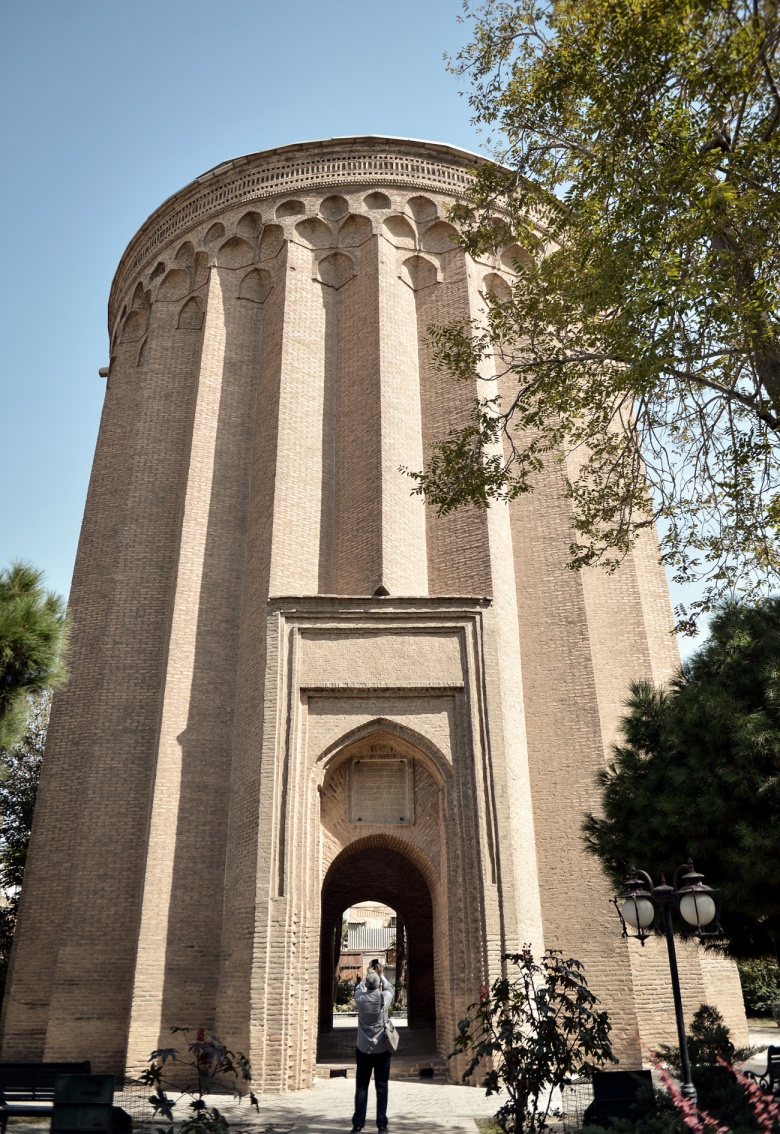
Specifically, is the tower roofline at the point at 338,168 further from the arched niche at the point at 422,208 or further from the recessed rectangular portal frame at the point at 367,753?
the recessed rectangular portal frame at the point at 367,753

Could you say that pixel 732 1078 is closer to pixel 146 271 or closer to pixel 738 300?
pixel 738 300

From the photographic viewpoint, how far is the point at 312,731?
11250 millimetres

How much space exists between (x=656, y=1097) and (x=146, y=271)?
1596 cm

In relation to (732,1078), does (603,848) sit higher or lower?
higher

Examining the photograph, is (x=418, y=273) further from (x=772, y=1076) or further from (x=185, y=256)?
(x=772, y=1076)

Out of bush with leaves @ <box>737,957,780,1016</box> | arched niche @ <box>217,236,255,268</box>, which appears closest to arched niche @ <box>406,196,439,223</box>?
arched niche @ <box>217,236,255,268</box>

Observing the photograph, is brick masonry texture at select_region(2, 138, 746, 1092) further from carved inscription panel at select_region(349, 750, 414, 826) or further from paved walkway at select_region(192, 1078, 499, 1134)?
paved walkway at select_region(192, 1078, 499, 1134)

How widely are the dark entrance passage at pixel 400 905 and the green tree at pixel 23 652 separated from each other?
8772mm

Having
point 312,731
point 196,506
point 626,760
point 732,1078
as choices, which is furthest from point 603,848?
point 196,506

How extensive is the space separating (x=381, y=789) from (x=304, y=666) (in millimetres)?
1777

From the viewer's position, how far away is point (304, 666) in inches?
452

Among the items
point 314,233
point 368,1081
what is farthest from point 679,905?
point 314,233

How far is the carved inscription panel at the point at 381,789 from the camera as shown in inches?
445

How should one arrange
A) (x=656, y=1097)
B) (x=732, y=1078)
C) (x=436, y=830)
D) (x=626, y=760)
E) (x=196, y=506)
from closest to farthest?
(x=656, y=1097)
(x=732, y=1078)
(x=626, y=760)
(x=436, y=830)
(x=196, y=506)
